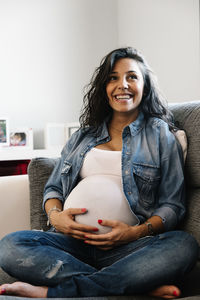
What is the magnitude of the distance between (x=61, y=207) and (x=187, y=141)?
527 mm

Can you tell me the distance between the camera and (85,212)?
1.34 meters

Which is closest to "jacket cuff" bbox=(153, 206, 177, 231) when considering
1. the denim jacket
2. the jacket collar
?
the denim jacket

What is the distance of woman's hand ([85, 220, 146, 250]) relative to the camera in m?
1.25

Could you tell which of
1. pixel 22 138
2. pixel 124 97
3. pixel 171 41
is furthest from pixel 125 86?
pixel 22 138

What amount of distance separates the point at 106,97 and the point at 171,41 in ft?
5.08

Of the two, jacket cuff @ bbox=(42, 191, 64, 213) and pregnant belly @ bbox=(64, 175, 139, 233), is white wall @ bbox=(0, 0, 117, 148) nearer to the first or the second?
jacket cuff @ bbox=(42, 191, 64, 213)

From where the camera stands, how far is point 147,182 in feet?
4.62

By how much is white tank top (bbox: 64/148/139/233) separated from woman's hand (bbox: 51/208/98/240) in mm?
23

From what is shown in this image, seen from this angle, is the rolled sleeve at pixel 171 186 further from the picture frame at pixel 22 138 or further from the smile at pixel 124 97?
the picture frame at pixel 22 138

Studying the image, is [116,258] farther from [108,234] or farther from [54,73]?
[54,73]

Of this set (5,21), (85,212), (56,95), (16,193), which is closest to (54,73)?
(56,95)

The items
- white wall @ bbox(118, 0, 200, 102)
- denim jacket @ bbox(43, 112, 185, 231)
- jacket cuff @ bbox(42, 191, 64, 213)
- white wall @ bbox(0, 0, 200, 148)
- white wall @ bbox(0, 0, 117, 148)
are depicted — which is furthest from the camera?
white wall @ bbox(0, 0, 117, 148)

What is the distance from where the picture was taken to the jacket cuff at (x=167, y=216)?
1328 mm

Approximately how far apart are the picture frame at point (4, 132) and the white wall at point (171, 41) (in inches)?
48.3
